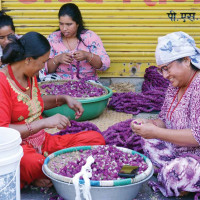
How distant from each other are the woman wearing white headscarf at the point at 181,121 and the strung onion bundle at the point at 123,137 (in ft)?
2.22

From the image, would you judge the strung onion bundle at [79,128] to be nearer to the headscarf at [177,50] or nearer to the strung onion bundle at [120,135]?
the strung onion bundle at [120,135]

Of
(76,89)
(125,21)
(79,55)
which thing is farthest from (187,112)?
(125,21)

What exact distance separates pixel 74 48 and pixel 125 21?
91cm

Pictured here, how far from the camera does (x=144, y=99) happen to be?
16.4 feet

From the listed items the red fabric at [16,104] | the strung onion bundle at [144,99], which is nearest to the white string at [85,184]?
the red fabric at [16,104]

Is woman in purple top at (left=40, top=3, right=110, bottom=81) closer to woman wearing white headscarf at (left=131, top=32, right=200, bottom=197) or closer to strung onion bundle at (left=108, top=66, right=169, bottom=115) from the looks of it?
strung onion bundle at (left=108, top=66, right=169, bottom=115)

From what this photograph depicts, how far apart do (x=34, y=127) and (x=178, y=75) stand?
1.11m

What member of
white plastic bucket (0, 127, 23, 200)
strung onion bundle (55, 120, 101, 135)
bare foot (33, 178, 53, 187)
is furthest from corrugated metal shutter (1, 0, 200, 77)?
white plastic bucket (0, 127, 23, 200)

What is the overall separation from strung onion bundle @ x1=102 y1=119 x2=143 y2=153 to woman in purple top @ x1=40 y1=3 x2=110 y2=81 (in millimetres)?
1391

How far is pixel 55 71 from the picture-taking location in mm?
5250

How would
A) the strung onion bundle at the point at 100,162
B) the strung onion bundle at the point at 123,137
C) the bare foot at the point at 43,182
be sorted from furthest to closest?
the strung onion bundle at the point at 123,137
the bare foot at the point at 43,182
the strung onion bundle at the point at 100,162

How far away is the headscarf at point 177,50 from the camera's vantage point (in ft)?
9.09

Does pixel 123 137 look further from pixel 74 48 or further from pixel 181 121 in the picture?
pixel 74 48

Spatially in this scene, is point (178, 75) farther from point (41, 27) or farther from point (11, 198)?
point (41, 27)
